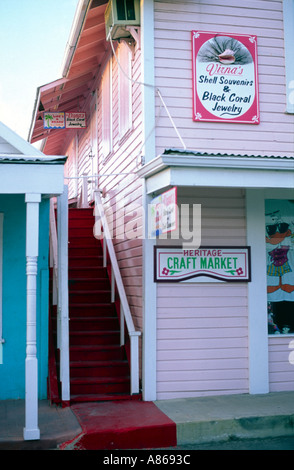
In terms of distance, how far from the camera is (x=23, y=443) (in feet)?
18.6

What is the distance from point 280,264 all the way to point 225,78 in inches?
110

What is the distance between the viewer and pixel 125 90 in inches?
356

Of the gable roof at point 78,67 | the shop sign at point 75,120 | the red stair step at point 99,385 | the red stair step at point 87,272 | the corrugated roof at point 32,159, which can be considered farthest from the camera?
the shop sign at point 75,120

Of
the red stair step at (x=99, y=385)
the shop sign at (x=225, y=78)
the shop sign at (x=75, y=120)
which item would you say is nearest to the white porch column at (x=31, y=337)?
the red stair step at (x=99, y=385)

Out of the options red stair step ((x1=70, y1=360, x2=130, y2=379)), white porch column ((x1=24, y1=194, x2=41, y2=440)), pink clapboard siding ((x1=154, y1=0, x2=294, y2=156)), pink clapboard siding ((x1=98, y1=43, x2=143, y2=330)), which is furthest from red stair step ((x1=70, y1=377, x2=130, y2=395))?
pink clapboard siding ((x1=154, y1=0, x2=294, y2=156))

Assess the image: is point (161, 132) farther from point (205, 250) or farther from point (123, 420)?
point (123, 420)

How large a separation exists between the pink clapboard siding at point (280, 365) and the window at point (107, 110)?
16.2 ft

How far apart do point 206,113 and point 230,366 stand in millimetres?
3523

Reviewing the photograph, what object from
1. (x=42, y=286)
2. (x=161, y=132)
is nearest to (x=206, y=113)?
(x=161, y=132)

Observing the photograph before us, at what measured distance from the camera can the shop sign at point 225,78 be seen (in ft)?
25.4

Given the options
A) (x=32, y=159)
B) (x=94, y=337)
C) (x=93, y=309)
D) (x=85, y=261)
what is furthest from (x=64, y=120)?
(x=32, y=159)

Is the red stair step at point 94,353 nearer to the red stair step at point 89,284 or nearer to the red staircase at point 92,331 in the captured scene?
the red staircase at point 92,331

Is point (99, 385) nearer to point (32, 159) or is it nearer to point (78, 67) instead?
point (32, 159)

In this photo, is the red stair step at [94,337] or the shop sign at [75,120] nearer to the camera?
the red stair step at [94,337]
